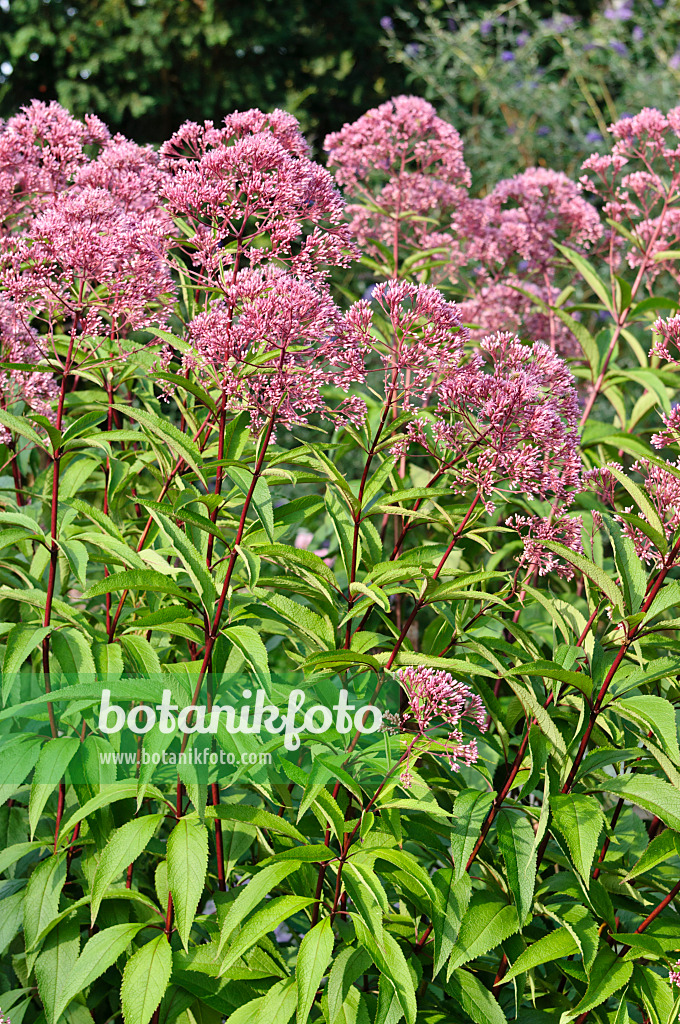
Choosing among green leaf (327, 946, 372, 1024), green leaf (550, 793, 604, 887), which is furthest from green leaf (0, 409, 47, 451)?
green leaf (550, 793, 604, 887)

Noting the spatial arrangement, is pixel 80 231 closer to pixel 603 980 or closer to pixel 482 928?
pixel 482 928

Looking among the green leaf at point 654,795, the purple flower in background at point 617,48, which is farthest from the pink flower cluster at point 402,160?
the purple flower in background at point 617,48

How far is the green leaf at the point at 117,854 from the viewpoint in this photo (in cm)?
201

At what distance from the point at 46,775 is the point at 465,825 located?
3.27ft

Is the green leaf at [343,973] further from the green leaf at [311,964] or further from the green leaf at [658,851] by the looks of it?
the green leaf at [658,851]

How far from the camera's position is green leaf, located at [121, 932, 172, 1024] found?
A: 1.98m

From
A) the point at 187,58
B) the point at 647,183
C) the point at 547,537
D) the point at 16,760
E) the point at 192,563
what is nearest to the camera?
the point at 192,563

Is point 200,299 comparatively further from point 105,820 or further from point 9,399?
point 105,820

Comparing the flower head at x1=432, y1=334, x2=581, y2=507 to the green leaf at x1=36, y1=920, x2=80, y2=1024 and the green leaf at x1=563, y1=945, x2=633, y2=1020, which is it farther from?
the green leaf at x1=36, y1=920, x2=80, y2=1024

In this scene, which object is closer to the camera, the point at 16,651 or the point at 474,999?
the point at 474,999

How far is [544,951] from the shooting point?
2.06 m

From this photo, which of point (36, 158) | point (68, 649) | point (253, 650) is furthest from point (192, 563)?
point (36, 158)

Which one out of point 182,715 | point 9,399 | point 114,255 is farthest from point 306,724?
point 9,399

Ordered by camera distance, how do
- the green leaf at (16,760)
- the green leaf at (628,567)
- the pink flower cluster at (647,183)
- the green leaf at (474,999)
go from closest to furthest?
the green leaf at (474,999) < the green leaf at (16,760) < the green leaf at (628,567) < the pink flower cluster at (647,183)
